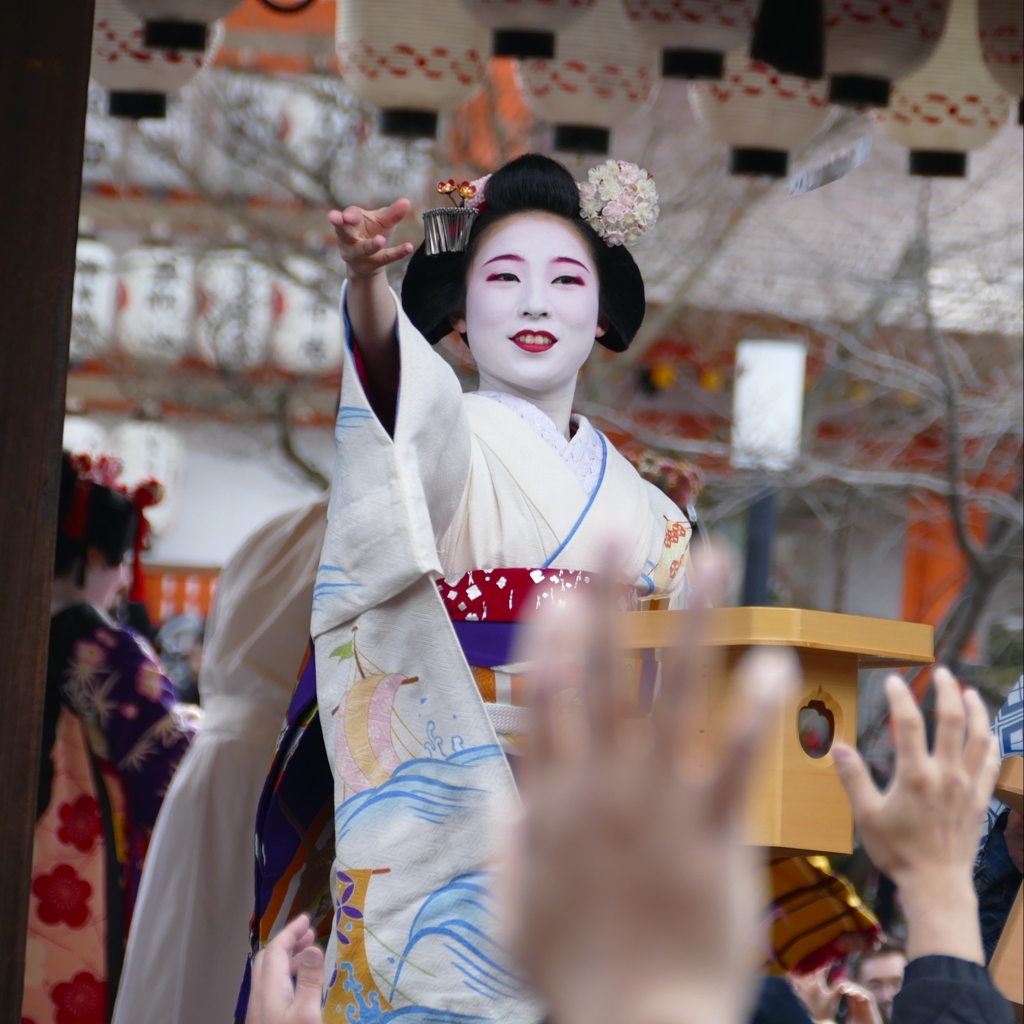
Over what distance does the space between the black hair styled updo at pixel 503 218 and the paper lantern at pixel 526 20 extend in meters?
0.61

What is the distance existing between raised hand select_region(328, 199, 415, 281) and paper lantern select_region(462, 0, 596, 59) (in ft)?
4.03

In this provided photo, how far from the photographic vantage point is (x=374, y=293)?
2078mm

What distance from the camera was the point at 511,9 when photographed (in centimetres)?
307

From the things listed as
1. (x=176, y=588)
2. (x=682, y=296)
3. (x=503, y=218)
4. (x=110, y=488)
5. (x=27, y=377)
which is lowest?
(x=176, y=588)

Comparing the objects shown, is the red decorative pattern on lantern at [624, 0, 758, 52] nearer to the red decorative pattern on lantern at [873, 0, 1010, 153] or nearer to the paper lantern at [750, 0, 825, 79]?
the paper lantern at [750, 0, 825, 79]

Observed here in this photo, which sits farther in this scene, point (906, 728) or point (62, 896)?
point (62, 896)

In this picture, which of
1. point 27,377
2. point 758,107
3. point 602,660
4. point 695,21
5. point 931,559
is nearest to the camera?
point 602,660

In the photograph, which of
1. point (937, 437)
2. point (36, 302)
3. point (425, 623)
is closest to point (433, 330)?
point (425, 623)

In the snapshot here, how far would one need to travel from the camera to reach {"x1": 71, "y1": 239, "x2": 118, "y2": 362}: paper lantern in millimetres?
7613

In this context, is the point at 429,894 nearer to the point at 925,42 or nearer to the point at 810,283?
the point at 925,42

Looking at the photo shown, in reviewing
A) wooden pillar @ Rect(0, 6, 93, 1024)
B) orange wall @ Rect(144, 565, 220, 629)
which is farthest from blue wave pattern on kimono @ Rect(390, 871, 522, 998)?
orange wall @ Rect(144, 565, 220, 629)

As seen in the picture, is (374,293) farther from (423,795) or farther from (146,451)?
(146,451)

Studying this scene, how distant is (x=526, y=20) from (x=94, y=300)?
210 inches

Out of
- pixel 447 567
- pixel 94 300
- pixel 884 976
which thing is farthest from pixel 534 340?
pixel 94 300
